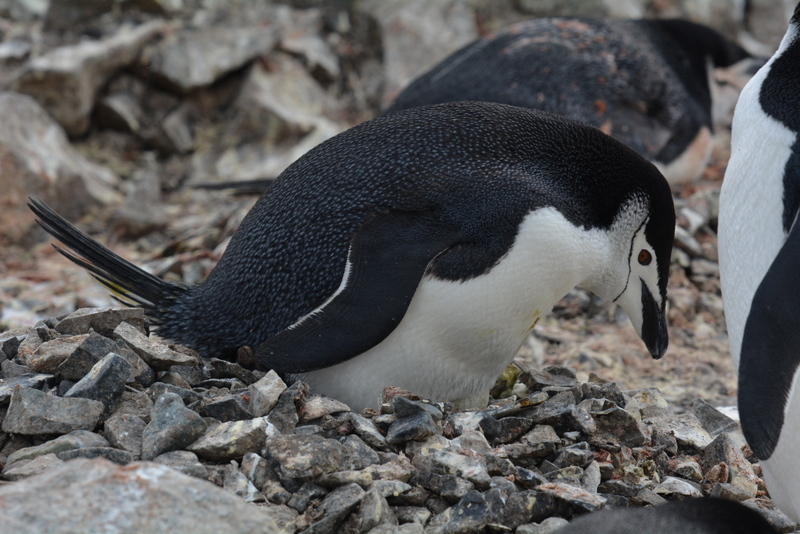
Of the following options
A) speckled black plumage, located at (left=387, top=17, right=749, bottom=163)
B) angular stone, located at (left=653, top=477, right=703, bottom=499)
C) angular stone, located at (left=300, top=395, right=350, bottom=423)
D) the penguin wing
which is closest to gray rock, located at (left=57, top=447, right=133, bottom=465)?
angular stone, located at (left=300, top=395, right=350, bottom=423)

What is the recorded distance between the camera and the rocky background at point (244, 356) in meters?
1.77

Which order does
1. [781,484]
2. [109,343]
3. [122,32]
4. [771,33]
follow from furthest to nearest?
[771,33]
[122,32]
[109,343]
[781,484]

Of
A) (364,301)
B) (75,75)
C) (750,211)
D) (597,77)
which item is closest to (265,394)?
(364,301)

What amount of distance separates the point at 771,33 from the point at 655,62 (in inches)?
118

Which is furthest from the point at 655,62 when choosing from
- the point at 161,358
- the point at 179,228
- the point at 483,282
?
the point at 161,358

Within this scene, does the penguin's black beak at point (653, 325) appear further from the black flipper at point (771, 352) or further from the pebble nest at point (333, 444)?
the black flipper at point (771, 352)

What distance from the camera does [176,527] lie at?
138 cm

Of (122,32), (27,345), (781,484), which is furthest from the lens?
(122,32)

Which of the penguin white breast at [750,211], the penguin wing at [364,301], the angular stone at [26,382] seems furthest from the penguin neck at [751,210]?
the angular stone at [26,382]

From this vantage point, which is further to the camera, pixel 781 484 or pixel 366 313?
pixel 366 313

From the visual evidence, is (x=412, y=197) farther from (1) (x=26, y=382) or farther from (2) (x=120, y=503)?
(2) (x=120, y=503)

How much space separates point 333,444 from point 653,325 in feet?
4.07

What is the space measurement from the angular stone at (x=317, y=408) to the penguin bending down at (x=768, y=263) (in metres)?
0.83

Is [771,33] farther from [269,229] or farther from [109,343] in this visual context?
[109,343]
